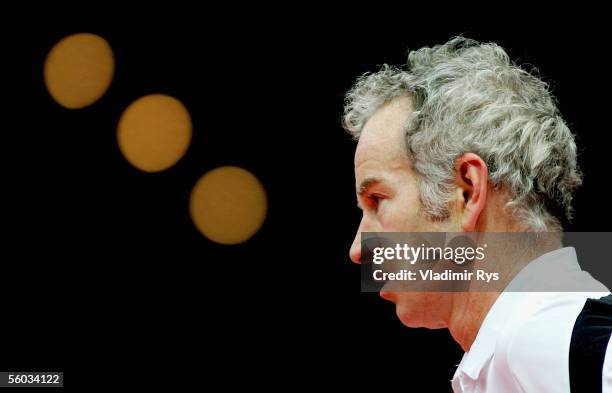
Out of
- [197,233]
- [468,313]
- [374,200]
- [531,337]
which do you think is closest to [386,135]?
[374,200]

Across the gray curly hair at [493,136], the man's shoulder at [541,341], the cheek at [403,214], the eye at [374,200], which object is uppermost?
the gray curly hair at [493,136]

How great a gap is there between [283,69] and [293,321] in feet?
2.72

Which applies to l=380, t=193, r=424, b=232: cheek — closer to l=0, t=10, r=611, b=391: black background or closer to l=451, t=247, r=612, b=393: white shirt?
l=451, t=247, r=612, b=393: white shirt

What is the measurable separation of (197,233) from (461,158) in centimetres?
169

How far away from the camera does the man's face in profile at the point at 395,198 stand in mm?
1187

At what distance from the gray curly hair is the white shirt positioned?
10 cm

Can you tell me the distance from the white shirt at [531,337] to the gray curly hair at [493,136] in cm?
10

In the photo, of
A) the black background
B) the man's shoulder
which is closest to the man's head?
the man's shoulder

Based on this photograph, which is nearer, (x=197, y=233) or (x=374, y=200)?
(x=374, y=200)

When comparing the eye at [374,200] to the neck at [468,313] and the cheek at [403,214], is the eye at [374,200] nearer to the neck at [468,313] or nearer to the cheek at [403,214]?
the cheek at [403,214]

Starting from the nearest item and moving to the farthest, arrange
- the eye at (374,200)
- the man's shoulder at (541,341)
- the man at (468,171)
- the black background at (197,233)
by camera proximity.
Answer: the man's shoulder at (541,341), the man at (468,171), the eye at (374,200), the black background at (197,233)

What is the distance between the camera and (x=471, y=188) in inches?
45.6

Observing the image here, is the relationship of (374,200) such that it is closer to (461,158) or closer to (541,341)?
(461,158)

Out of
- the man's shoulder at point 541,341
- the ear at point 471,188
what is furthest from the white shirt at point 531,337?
the ear at point 471,188
